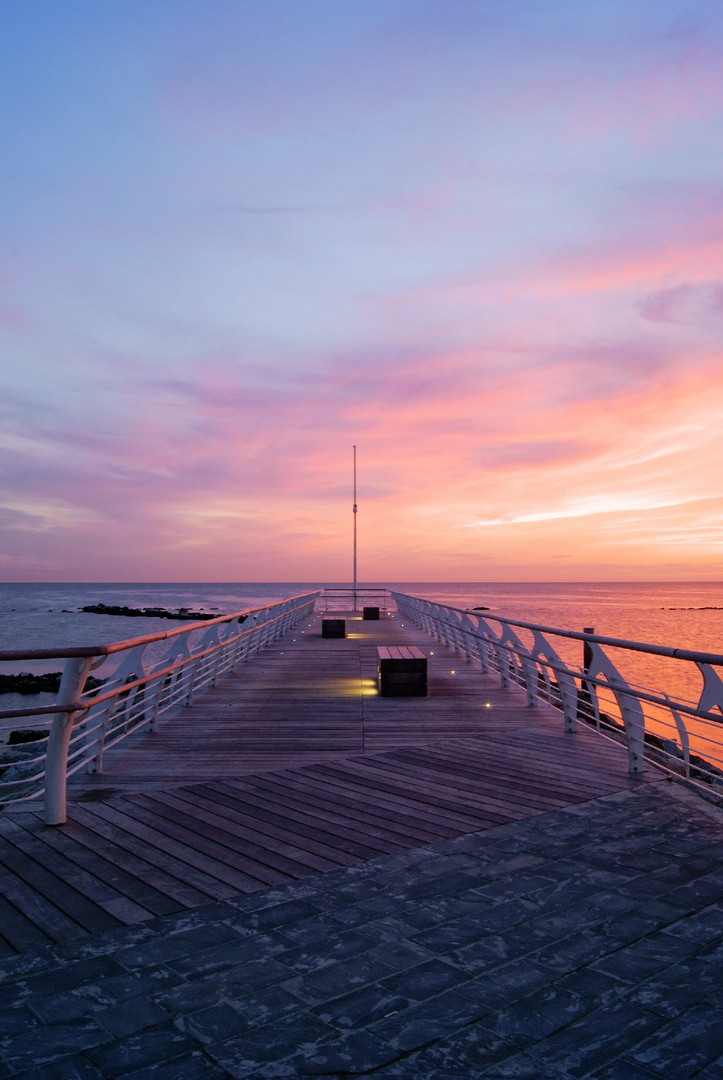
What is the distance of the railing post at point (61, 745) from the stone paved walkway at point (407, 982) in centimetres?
160

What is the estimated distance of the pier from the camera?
1.93 meters

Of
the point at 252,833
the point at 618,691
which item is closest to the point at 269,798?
the point at 252,833

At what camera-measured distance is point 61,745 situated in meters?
4.07

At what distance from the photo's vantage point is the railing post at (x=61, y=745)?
4.00 meters

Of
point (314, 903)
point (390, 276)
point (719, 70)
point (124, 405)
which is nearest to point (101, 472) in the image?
point (124, 405)

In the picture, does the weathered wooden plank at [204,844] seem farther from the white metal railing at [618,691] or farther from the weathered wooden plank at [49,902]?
the white metal railing at [618,691]

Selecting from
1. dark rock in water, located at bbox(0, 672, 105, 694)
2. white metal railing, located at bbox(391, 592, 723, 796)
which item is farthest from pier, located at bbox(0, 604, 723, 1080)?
dark rock in water, located at bbox(0, 672, 105, 694)

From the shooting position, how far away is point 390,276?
54.4ft

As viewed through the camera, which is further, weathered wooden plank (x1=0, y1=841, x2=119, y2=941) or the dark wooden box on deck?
the dark wooden box on deck

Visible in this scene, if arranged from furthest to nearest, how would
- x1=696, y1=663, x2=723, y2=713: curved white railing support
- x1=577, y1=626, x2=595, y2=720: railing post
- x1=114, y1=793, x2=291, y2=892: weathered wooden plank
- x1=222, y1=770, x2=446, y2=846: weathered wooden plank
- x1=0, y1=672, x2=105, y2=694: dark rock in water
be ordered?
x1=0, y1=672, x2=105, y2=694: dark rock in water
x1=577, y1=626, x2=595, y2=720: railing post
x1=696, y1=663, x2=723, y2=713: curved white railing support
x1=222, y1=770, x2=446, y2=846: weathered wooden plank
x1=114, y1=793, x2=291, y2=892: weathered wooden plank

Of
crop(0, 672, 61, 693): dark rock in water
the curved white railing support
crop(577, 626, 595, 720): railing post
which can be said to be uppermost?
the curved white railing support

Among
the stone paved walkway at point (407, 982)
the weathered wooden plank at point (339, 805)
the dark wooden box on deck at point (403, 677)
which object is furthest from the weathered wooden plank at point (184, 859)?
the dark wooden box on deck at point (403, 677)

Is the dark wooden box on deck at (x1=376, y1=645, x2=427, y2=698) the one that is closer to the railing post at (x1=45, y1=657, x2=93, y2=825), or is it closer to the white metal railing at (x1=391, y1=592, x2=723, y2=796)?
the white metal railing at (x1=391, y1=592, x2=723, y2=796)

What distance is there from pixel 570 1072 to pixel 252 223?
1502 cm
